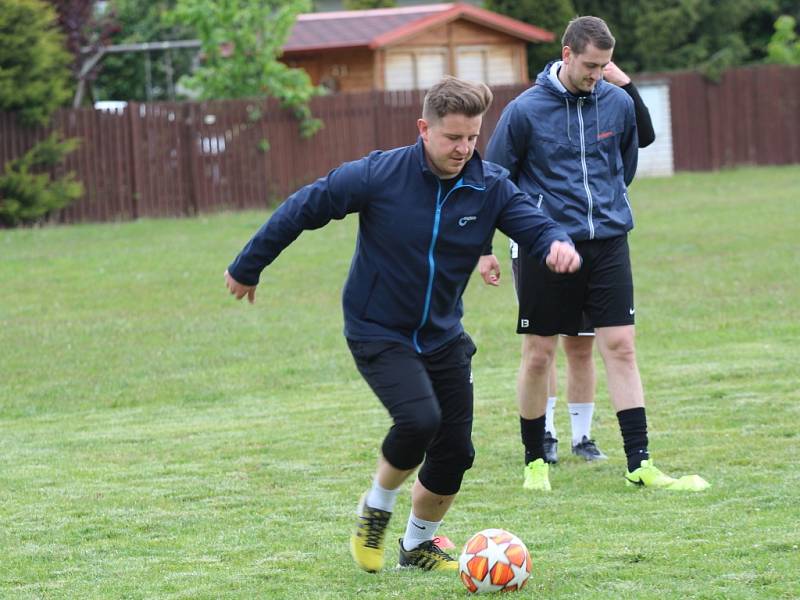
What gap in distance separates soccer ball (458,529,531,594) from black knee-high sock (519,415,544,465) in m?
2.06

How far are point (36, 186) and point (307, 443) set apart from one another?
1828 centimetres

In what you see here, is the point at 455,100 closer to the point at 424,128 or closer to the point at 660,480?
the point at 424,128

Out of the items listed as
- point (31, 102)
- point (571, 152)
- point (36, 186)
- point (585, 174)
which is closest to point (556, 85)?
point (571, 152)

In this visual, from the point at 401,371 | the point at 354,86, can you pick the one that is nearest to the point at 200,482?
the point at 401,371

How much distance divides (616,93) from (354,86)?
3267 cm

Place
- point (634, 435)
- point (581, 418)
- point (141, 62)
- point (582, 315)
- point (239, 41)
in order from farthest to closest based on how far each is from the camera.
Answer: point (141, 62) < point (239, 41) < point (581, 418) < point (582, 315) < point (634, 435)

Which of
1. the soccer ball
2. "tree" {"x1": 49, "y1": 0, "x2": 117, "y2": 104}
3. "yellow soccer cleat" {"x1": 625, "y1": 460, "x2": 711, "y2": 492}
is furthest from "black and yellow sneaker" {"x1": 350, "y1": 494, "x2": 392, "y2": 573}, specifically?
"tree" {"x1": 49, "y1": 0, "x2": 117, "y2": 104}

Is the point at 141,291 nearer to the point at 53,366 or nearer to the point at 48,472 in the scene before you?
the point at 53,366

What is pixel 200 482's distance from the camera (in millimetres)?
7719

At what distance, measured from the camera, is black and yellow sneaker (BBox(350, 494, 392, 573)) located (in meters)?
5.52

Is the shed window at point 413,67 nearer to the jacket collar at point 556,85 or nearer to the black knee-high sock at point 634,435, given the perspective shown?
the jacket collar at point 556,85

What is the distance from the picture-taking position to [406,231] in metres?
5.39

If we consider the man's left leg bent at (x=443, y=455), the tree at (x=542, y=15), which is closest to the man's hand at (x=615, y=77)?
the man's left leg bent at (x=443, y=455)

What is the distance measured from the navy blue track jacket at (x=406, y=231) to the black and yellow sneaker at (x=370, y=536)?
68 cm
